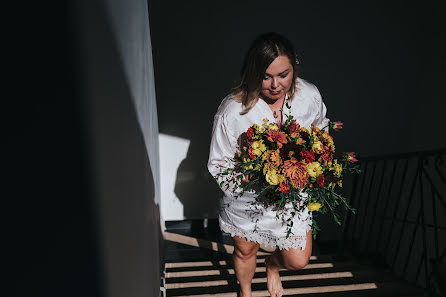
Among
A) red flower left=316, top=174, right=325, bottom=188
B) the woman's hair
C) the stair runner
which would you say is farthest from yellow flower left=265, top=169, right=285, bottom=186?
the stair runner

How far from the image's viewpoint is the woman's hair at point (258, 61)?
1.70m

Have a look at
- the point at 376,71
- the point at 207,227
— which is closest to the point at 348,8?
the point at 376,71

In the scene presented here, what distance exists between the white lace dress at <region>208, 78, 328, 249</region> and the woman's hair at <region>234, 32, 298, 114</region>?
0.07 meters

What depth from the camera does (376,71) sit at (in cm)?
381

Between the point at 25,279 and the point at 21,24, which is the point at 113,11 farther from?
the point at 25,279

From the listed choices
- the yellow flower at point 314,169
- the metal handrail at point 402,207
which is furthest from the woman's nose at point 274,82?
the metal handrail at point 402,207

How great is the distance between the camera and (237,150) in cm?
198

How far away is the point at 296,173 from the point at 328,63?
8.70 ft

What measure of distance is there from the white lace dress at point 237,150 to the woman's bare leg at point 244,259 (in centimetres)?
9

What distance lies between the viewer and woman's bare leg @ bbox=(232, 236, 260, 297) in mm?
2146

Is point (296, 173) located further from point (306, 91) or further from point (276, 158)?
point (306, 91)

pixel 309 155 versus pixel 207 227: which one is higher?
pixel 309 155

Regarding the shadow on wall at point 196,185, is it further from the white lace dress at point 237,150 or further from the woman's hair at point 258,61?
the woman's hair at point 258,61

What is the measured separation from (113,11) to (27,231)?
1.64 ft
